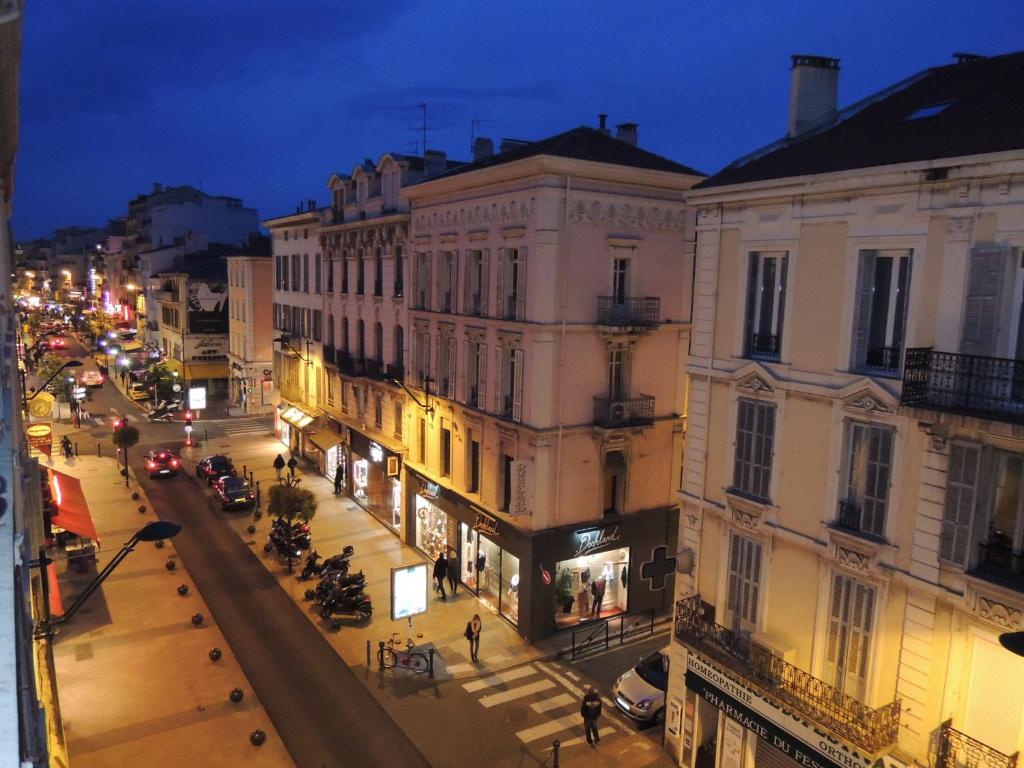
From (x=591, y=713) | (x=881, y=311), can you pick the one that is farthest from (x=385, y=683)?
(x=881, y=311)

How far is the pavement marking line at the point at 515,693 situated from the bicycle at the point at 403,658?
2.31 meters

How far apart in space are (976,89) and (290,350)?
38.1m

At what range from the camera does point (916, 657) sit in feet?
41.0

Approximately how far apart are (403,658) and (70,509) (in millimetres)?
11174

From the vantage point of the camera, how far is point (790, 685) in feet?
46.1

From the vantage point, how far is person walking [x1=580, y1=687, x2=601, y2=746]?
18.0 metres

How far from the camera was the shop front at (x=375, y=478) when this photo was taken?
1268 inches

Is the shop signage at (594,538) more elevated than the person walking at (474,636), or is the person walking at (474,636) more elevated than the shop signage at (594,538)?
the shop signage at (594,538)

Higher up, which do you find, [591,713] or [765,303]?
[765,303]

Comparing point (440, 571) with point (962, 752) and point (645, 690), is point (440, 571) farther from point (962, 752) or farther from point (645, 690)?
point (962, 752)

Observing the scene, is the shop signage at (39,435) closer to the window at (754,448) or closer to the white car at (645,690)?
the white car at (645,690)

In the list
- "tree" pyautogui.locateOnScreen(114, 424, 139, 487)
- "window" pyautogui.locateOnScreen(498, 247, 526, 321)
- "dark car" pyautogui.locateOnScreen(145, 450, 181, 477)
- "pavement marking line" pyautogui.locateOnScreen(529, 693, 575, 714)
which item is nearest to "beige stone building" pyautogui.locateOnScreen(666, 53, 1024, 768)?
"pavement marking line" pyautogui.locateOnScreen(529, 693, 575, 714)

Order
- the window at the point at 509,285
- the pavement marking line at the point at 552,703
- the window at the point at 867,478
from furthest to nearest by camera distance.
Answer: the window at the point at 509,285
the pavement marking line at the point at 552,703
the window at the point at 867,478

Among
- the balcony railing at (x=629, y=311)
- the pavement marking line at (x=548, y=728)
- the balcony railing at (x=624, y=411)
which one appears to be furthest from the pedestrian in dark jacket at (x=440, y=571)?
the balcony railing at (x=629, y=311)
